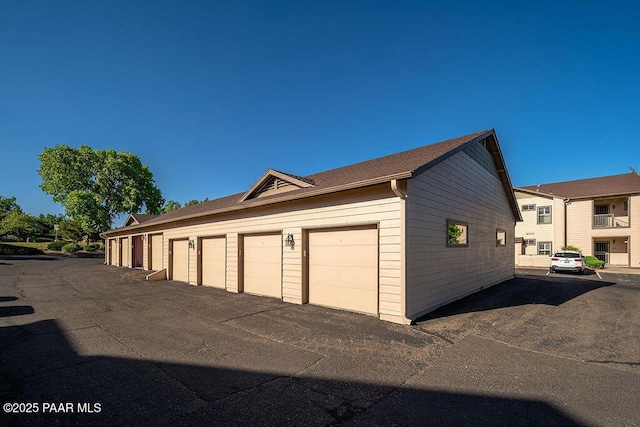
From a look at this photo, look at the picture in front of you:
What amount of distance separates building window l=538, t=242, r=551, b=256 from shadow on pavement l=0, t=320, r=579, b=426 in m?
25.1

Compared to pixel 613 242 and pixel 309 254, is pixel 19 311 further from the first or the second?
pixel 613 242

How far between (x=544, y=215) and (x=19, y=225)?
2721 inches

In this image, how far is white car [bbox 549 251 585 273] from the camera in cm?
1739

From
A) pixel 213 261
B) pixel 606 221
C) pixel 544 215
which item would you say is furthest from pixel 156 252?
pixel 606 221

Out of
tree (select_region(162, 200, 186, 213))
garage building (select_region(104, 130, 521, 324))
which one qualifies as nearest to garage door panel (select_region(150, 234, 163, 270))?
garage building (select_region(104, 130, 521, 324))

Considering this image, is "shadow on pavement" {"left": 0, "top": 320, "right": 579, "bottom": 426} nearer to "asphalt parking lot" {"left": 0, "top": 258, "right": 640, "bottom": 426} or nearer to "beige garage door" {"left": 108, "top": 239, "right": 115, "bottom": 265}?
"asphalt parking lot" {"left": 0, "top": 258, "right": 640, "bottom": 426}

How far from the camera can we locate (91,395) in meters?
3.46

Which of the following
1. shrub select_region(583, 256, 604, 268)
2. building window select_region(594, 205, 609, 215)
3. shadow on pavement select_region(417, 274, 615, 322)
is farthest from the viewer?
building window select_region(594, 205, 609, 215)

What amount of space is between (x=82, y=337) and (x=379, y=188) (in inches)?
272

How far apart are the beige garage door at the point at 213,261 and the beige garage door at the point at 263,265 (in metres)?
1.66

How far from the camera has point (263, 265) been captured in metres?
10.0

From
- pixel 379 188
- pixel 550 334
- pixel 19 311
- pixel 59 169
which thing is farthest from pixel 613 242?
pixel 59 169

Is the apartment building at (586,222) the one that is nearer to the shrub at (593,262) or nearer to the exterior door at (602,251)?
the exterior door at (602,251)

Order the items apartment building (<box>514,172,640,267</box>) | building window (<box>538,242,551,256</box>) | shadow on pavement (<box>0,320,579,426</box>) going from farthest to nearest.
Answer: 1. building window (<box>538,242,551,256</box>)
2. apartment building (<box>514,172,640,267</box>)
3. shadow on pavement (<box>0,320,579,426</box>)
